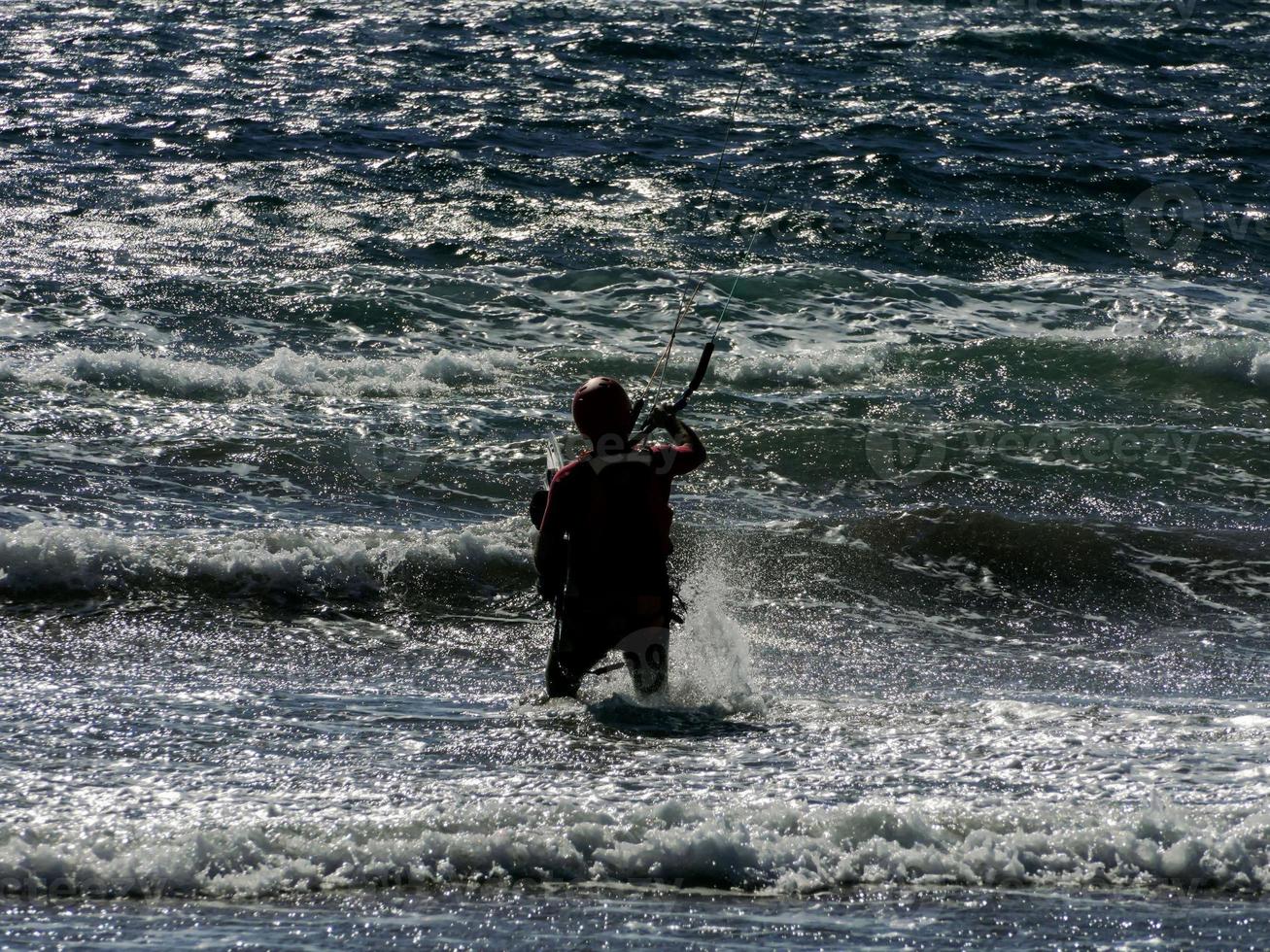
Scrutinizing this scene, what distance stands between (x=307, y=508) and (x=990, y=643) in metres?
4.54

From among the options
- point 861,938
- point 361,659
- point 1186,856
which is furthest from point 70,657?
point 1186,856

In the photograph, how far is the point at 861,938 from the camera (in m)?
3.94

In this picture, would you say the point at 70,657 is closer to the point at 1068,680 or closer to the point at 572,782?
the point at 572,782

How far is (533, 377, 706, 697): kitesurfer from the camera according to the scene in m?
5.57

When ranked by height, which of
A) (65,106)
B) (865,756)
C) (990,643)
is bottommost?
(990,643)

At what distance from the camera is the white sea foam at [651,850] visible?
4.29 meters

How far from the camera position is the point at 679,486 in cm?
1067
